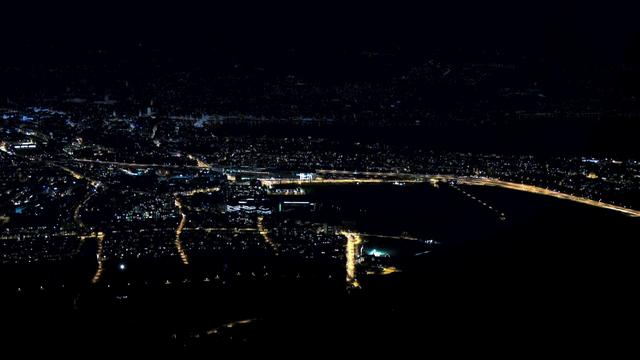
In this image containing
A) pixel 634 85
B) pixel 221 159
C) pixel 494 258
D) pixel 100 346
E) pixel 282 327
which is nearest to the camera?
pixel 100 346

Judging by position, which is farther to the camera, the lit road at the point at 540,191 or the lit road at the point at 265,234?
the lit road at the point at 540,191

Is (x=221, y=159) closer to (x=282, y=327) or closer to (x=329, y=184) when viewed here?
(x=329, y=184)

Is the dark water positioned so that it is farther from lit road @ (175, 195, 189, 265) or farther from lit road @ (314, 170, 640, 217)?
lit road @ (314, 170, 640, 217)

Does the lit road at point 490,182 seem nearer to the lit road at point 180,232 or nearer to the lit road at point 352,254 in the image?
the lit road at point 180,232

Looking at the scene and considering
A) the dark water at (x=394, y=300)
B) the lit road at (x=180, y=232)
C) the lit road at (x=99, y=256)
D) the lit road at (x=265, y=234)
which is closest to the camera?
the dark water at (x=394, y=300)

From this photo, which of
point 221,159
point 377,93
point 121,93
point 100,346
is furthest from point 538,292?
point 121,93

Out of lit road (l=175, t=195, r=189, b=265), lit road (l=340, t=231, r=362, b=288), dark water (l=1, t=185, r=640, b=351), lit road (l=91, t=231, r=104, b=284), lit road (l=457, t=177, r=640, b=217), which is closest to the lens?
dark water (l=1, t=185, r=640, b=351)

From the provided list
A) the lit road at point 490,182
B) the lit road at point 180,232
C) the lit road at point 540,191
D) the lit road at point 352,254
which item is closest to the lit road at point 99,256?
the lit road at point 180,232

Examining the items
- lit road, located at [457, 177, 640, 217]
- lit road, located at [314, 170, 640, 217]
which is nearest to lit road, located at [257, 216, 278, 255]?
lit road, located at [314, 170, 640, 217]
